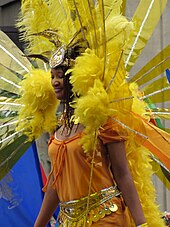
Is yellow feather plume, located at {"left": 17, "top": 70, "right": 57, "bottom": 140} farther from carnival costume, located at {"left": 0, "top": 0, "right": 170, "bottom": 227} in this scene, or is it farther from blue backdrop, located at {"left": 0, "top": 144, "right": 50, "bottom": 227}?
blue backdrop, located at {"left": 0, "top": 144, "right": 50, "bottom": 227}

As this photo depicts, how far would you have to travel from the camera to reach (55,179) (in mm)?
2971

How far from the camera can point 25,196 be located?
13.6 feet

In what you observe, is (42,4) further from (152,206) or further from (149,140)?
(152,206)

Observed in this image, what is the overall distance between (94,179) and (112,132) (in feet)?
0.79

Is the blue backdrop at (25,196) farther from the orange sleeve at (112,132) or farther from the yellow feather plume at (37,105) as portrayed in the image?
the orange sleeve at (112,132)

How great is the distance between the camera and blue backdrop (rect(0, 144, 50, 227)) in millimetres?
4094

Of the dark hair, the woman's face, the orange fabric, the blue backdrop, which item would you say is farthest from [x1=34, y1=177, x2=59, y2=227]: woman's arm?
the blue backdrop

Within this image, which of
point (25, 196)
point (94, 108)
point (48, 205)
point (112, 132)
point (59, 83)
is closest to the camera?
point (94, 108)

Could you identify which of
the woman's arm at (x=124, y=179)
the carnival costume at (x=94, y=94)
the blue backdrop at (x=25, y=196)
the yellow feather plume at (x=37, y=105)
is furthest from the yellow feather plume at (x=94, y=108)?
the blue backdrop at (x=25, y=196)

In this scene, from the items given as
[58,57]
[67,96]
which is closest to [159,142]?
[67,96]

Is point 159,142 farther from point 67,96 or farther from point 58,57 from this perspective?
point 58,57

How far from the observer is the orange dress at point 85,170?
2.80m

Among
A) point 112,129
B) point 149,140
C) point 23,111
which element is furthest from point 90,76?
point 23,111

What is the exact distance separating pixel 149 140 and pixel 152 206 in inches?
16.6
